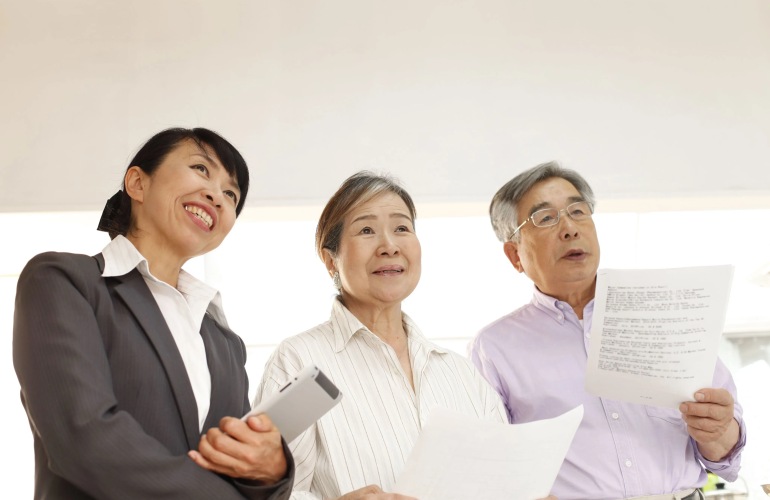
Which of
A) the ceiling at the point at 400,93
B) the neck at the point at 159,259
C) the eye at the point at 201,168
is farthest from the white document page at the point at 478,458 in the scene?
the ceiling at the point at 400,93

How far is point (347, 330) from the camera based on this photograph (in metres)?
1.90

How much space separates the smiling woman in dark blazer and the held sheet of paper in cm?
88

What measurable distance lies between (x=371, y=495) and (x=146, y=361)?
1.58 feet

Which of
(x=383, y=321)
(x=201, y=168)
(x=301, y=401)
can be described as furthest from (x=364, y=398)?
(x=201, y=168)

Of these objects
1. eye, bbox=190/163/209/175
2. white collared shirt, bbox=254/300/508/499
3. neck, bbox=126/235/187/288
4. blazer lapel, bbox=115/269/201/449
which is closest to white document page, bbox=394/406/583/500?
white collared shirt, bbox=254/300/508/499

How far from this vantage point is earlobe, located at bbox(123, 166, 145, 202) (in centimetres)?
165

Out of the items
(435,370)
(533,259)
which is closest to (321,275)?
(533,259)

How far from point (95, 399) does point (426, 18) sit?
8.84 feet

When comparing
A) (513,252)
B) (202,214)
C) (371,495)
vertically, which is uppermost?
(513,252)

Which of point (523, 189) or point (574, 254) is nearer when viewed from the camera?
point (574, 254)

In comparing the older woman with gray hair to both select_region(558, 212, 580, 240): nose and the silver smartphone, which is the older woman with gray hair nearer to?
the silver smartphone

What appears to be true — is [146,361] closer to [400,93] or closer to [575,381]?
[575,381]

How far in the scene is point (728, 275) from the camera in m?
1.77

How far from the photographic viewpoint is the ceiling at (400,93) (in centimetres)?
320
